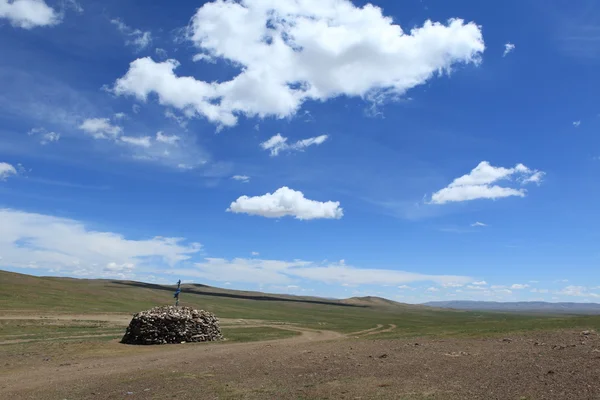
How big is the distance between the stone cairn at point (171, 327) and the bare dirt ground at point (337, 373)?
8.25 m

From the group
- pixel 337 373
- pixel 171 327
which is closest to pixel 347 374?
pixel 337 373

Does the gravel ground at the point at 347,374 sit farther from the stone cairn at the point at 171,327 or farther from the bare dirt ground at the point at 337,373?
the stone cairn at the point at 171,327

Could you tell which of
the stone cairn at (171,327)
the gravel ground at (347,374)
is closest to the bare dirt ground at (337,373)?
the gravel ground at (347,374)

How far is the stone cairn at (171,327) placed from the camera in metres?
38.4

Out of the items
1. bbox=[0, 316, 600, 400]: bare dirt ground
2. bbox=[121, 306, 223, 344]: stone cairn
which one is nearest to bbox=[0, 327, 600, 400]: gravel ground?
bbox=[0, 316, 600, 400]: bare dirt ground

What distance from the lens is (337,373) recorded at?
19812 millimetres

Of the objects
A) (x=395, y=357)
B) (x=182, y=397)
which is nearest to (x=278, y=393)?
(x=182, y=397)

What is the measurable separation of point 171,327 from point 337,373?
2393 centimetres

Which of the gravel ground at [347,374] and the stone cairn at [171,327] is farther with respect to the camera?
the stone cairn at [171,327]

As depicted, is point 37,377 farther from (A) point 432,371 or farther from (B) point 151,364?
(A) point 432,371

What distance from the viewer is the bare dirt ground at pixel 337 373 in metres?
15.4

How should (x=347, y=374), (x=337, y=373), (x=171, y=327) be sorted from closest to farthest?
(x=347, y=374) → (x=337, y=373) → (x=171, y=327)

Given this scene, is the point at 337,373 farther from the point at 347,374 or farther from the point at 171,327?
the point at 171,327

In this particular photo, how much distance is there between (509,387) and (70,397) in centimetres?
1603
